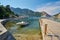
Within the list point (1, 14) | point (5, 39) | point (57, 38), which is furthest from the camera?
point (1, 14)

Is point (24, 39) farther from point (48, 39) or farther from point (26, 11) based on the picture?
point (26, 11)

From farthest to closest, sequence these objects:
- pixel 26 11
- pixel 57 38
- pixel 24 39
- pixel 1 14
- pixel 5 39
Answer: pixel 26 11 → pixel 1 14 → pixel 24 39 → pixel 5 39 → pixel 57 38

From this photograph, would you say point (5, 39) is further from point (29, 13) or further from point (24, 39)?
point (29, 13)

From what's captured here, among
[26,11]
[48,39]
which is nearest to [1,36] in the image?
[48,39]

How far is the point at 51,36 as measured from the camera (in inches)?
231

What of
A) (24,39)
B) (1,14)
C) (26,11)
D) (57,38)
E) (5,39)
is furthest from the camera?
(26,11)

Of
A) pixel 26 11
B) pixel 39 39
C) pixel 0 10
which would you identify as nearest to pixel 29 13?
pixel 26 11

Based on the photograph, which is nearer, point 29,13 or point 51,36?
point 51,36

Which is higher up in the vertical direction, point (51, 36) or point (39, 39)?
point (51, 36)

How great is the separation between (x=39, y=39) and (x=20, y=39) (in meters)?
1.40

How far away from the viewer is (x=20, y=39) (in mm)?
8703

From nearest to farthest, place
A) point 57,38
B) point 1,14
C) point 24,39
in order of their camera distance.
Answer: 1. point 57,38
2. point 24,39
3. point 1,14

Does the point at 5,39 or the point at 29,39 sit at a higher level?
the point at 5,39

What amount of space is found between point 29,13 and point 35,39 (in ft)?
359
